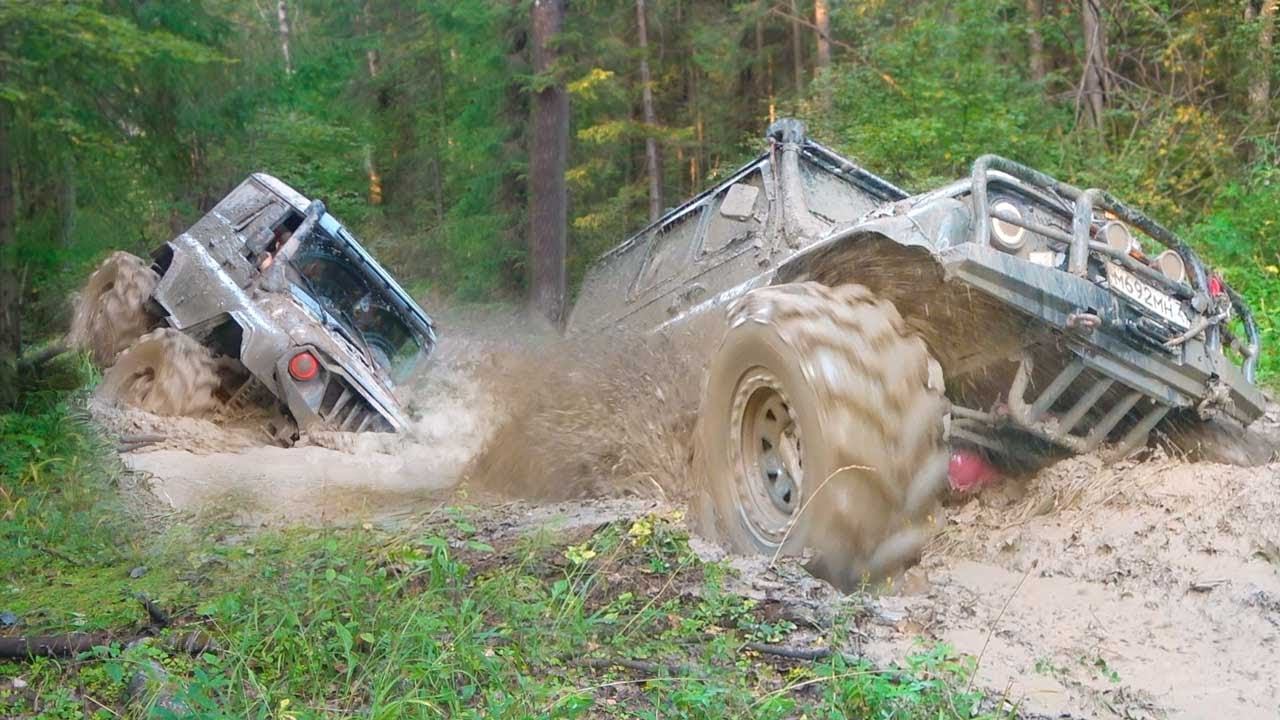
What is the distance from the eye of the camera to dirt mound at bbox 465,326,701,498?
217 inches

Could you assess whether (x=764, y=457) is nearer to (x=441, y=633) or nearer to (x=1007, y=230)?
(x=1007, y=230)

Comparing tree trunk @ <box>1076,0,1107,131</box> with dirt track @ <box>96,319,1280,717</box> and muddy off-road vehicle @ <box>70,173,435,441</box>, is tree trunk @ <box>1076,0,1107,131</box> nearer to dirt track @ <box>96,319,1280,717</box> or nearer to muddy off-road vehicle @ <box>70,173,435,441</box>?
muddy off-road vehicle @ <box>70,173,435,441</box>

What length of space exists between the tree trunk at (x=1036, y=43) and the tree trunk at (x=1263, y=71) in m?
3.12

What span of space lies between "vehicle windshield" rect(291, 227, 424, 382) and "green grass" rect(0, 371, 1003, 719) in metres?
4.24

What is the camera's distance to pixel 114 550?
4941 mm

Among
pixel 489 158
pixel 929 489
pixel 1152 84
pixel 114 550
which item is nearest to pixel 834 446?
pixel 929 489

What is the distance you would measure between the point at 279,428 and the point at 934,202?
15.6 feet

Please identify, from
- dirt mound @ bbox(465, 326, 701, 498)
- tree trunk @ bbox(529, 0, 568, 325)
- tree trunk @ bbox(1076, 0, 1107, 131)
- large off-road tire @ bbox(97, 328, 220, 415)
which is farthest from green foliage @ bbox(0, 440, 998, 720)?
tree trunk @ bbox(1076, 0, 1107, 131)

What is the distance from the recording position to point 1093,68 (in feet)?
48.4

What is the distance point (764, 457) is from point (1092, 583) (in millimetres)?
1273

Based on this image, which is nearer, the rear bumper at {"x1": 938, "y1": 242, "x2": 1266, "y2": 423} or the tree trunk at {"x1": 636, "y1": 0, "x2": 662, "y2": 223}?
the rear bumper at {"x1": 938, "y1": 242, "x2": 1266, "y2": 423}

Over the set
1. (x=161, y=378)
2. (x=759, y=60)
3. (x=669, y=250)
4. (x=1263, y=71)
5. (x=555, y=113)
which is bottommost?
(x=161, y=378)

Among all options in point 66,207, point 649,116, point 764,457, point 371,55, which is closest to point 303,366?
point 764,457

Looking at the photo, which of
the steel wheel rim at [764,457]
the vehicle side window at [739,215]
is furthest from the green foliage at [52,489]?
the vehicle side window at [739,215]
